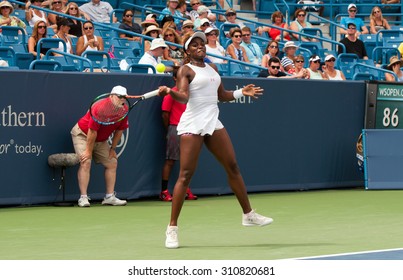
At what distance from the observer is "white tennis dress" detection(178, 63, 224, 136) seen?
10312 mm

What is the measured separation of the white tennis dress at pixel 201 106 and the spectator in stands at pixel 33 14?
29.1 ft

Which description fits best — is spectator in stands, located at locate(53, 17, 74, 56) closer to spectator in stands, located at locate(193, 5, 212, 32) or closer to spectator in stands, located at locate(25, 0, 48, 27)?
spectator in stands, located at locate(25, 0, 48, 27)

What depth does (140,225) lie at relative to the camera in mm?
12250

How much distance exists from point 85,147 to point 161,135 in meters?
1.59

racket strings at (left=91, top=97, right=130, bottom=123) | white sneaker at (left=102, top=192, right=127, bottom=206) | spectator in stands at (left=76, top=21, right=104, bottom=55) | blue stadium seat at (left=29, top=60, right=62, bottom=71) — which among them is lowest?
white sneaker at (left=102, top=192, right=127, bottom=206)

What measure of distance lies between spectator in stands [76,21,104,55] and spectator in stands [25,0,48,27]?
123cm

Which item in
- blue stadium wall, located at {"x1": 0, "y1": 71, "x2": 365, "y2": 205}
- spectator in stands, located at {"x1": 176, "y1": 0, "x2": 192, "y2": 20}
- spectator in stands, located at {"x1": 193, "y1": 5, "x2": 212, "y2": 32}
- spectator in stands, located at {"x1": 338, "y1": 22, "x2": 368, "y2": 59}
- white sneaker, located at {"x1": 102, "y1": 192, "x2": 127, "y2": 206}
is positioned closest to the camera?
blue stadium wall, located at {"x1": 0, "y1": 71, "x2": 365, "y2": 205}

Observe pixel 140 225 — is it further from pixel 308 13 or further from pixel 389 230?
pixel 308 13

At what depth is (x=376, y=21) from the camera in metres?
25.0

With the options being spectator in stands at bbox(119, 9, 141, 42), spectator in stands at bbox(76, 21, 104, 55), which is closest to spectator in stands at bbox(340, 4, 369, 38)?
spectator in stands at bbox(119, 9, 141, 42)

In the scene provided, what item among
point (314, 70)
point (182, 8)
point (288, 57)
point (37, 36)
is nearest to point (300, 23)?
point (182, 8)

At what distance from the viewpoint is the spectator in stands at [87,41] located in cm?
1802

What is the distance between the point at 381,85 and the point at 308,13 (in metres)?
8.09

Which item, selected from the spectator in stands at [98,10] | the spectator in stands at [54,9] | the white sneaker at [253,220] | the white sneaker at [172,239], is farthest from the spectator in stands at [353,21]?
the white sneaker at [172,239]
